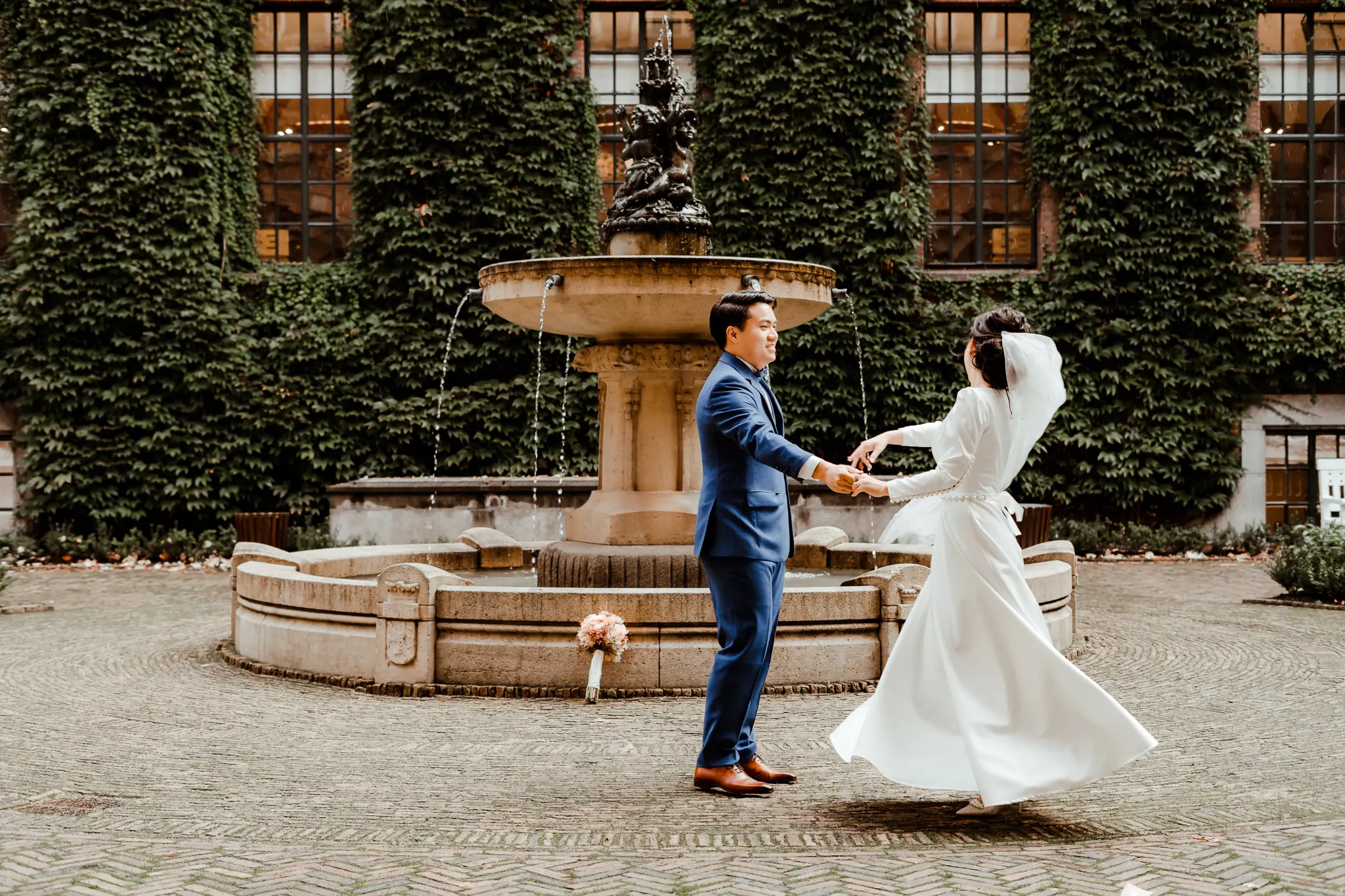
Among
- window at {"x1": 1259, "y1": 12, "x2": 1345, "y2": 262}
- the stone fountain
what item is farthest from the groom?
window at {"x1": 1259, "y1": 12, "x2": 1345, "y2": 262}

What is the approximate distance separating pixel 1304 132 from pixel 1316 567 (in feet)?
31.8

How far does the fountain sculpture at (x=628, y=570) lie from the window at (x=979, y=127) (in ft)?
31.0

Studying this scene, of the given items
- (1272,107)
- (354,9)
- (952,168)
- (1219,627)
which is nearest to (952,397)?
(952,168)

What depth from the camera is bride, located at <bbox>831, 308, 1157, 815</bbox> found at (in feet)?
15.8

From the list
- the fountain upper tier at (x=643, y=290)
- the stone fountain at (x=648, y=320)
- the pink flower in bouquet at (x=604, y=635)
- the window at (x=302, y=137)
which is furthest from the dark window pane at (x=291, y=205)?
the pink flower in bouquet at (x=604, y=635)

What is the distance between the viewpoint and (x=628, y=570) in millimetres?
8859

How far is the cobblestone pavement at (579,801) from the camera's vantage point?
4.27 m

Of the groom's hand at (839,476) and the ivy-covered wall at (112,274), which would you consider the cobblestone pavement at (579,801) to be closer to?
the groom's hand at (839,476)

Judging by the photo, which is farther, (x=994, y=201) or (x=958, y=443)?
(x=994, y=201)

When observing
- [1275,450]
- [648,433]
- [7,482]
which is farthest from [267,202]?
[1275,450]

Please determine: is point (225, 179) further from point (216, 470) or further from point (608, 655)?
point (608, 655)

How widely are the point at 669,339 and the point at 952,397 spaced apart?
974 cm

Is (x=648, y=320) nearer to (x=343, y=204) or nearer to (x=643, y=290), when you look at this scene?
(x=643, y=290)

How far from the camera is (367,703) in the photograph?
748 cm
